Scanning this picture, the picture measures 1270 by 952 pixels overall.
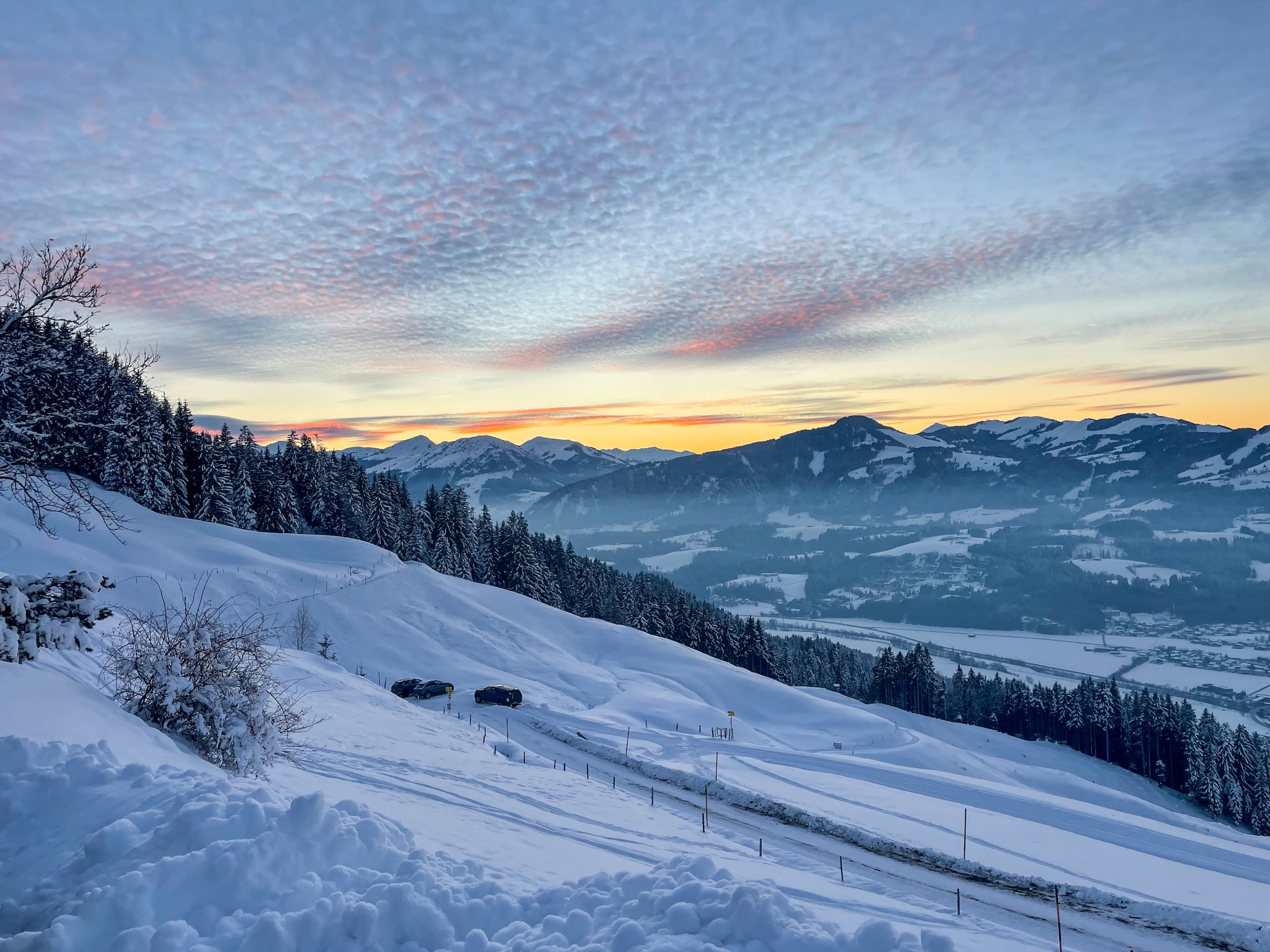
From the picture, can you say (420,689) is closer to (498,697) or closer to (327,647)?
(498,697)

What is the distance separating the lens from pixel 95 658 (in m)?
16.3

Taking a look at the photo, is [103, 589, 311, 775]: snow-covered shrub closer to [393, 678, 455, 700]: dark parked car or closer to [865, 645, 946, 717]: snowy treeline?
[393, 678, 455, 700]: dark parked car

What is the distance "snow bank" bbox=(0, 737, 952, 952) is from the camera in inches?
259

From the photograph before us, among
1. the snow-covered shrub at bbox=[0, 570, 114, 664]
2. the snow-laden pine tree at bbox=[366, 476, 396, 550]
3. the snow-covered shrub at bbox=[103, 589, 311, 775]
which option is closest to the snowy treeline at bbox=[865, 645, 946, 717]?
the snow-laden pine tree at bbox=[366, 476, 396, 550]

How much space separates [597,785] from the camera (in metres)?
24.5

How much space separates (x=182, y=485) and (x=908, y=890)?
71.3m

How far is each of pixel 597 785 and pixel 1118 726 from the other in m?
89.3

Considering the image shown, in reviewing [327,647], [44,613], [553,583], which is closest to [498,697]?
[327,647]

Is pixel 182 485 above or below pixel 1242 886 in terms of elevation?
above

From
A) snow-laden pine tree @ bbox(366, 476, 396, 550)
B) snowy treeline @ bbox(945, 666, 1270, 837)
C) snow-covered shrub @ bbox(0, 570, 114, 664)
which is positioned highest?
snow-covered shrub @ bbox(0, 570, 114, 664)

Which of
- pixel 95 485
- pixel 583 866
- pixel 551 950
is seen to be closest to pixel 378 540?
pixel 95 485

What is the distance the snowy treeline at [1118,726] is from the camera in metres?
70.6

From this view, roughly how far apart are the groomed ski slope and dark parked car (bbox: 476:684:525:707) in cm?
114

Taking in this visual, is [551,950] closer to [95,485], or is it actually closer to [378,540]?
[95,485]
